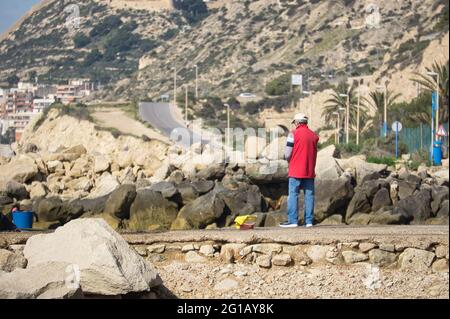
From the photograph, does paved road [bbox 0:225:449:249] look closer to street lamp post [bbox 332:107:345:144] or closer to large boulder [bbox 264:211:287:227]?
large boulder [bbox 264:211:287:227]

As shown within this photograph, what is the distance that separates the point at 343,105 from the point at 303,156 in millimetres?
59698

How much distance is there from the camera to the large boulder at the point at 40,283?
8.38m

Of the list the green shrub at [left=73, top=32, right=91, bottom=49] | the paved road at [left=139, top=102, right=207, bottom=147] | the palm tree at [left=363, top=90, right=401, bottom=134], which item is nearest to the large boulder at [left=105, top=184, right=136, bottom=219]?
the paved road at [left=139, top=102, right=207, bottom=147]

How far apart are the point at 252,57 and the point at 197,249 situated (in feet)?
348

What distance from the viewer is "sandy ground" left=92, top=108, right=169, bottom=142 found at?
5602 cm

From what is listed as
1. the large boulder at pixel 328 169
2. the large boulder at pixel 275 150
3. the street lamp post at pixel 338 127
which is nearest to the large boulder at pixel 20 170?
the large boulder at pixel 275 150

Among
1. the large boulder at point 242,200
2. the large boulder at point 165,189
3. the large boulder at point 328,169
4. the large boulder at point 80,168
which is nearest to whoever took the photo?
the large boulder at point 242,200

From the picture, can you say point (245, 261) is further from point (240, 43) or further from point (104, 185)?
point (240, 43)

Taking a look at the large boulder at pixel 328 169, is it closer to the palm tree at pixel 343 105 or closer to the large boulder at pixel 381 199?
the large boulder at pixel 381 199

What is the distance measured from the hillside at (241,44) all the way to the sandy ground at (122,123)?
19.1ft

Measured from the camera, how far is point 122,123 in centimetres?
6244

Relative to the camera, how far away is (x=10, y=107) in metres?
35.9

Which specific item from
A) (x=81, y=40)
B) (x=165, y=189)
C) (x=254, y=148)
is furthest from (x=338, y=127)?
(x=165, y=189)

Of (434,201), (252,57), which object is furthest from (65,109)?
(252,57)
